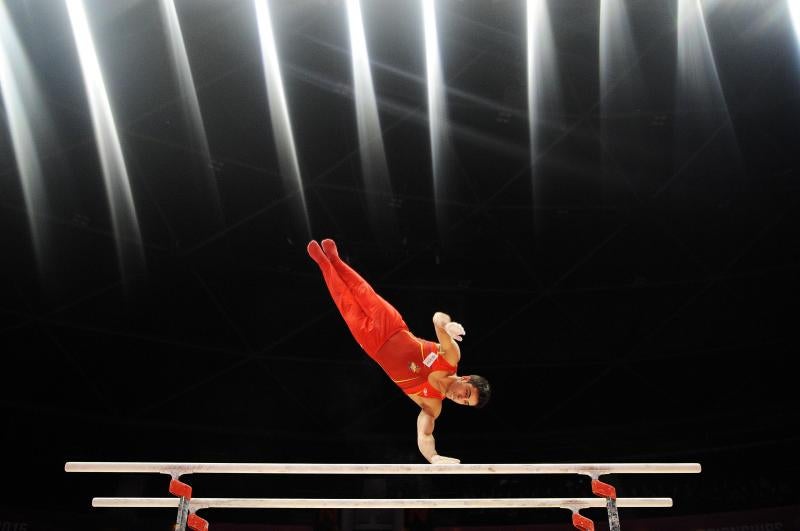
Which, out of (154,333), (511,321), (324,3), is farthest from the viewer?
(511,321)

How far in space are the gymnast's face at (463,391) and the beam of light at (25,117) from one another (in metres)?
7.08

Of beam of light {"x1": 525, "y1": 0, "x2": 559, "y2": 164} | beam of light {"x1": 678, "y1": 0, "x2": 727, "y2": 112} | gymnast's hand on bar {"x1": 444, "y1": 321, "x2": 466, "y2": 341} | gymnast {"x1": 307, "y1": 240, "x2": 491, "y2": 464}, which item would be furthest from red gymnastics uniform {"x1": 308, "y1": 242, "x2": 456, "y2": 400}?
beam of light {"x1": 678, "y1": 0, "x2": 727, "y2": 112}

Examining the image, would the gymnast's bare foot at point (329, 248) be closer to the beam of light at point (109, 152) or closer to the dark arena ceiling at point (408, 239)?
the dark arena ceiling at point (408, 239)

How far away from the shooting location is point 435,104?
1003cm

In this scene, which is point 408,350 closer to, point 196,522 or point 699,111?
point 196,522

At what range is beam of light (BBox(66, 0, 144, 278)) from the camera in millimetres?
8867

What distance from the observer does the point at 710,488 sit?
12156 mm

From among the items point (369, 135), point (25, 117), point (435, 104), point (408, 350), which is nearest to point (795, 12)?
point (435, 104)

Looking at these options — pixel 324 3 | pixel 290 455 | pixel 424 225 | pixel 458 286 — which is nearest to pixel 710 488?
pixel 458 286

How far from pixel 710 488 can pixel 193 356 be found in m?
9.67

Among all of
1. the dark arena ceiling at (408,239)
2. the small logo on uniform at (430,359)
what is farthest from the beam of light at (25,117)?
the small logo on uniform at (430,359)

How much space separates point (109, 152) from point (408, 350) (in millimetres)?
6174

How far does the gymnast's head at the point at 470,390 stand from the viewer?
605cm

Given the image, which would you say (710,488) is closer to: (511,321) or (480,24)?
(511,321)
